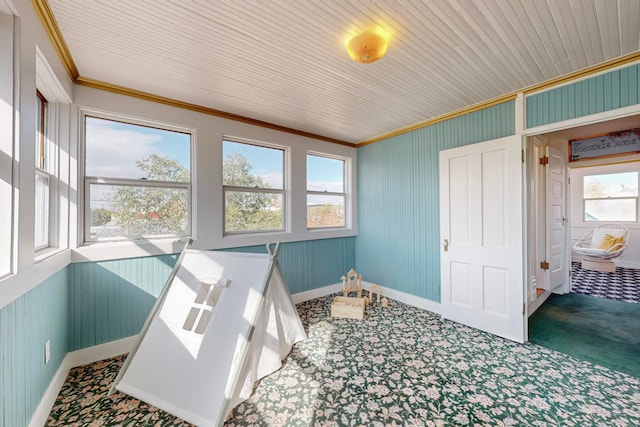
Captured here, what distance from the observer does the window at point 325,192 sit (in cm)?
407

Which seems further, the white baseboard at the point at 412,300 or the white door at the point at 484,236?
the white baseboard at the point at 412,300

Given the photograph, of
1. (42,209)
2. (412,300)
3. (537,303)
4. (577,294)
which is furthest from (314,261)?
(577,294)

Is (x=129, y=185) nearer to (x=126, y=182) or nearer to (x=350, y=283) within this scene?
(x=126, y=182)

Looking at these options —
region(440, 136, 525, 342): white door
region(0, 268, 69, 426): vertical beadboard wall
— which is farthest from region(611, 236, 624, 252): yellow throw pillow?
region(0, 268, 69, 426): vertical beadboard wall

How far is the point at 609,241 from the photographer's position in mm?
5184

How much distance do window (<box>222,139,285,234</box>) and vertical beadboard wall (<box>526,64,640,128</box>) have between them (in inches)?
117

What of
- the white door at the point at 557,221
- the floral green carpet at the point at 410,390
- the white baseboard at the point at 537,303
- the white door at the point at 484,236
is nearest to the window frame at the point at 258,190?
Result: the floral green carpet at the point at 410,390

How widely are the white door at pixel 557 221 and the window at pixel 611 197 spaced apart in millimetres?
2610

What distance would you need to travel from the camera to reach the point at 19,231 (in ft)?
4.42

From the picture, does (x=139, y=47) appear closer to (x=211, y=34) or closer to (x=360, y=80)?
(x=211, y=34)

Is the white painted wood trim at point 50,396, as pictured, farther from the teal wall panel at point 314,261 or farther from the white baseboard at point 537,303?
the white baseboard at point 537,303

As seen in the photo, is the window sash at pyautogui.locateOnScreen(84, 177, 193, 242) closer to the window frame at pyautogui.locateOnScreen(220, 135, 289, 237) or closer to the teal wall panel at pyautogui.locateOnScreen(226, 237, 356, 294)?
the window frame at pyautogui.locateOnScreen(220, 135, 289, 237)

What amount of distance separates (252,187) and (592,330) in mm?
4249

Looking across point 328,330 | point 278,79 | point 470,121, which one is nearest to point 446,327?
point 328,330
